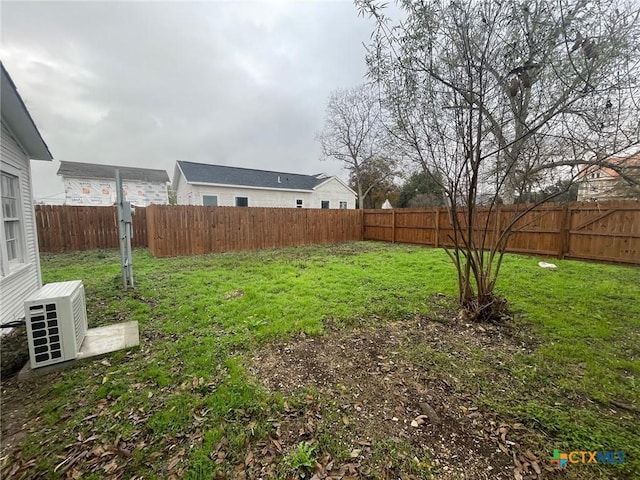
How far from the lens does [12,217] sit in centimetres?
363

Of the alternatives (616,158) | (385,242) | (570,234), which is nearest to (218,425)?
(616,158)

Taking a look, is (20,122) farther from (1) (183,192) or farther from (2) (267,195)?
(1) (183,192)

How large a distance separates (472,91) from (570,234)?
729 cm

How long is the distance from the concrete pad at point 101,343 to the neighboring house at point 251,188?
12744 mm

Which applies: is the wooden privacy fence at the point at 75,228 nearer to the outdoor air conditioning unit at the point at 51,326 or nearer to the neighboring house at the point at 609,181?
the outdoor air conditioning unit at the point at 51,326

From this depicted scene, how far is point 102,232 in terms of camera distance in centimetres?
989

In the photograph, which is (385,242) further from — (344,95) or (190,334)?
(344,95)

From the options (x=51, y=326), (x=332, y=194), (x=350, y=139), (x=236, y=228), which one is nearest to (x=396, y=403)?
(x=51, y=326)

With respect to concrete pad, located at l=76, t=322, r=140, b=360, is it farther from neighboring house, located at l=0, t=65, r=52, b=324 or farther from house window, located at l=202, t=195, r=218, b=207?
house window, located at l=202, t=195, r=218, b=207

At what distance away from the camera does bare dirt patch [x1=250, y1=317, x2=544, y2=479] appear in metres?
1.45

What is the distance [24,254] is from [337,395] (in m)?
4.91

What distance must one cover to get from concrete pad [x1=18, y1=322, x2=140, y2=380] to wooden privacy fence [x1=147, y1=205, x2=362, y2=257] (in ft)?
19.1

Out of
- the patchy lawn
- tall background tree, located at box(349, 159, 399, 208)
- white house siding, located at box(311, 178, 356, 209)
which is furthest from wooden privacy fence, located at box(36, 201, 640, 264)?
tall background tree, located at box(349, 159, 399, 208)

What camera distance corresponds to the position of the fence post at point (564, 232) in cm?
729
